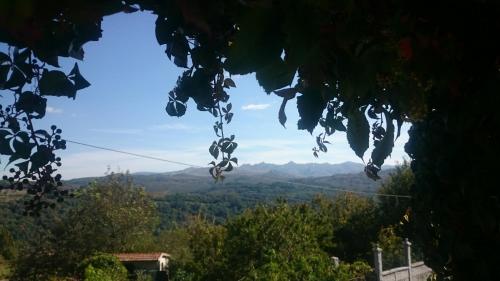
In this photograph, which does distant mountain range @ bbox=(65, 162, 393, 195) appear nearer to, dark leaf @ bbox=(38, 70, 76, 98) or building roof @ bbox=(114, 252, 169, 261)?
building roof @ bbox=(114, 252, 169, 261)

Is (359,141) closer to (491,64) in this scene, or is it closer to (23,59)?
(491,64)

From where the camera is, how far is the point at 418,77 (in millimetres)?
839

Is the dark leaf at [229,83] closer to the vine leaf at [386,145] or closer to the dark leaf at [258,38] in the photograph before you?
the vine leaf at [386,145]

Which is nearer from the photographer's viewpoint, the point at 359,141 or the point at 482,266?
the point at 359,141

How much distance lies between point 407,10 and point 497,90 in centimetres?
23

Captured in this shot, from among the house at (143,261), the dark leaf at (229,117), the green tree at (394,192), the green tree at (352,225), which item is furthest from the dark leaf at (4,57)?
the house at (143,261)

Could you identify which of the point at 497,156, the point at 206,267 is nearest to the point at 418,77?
the point at 497,156

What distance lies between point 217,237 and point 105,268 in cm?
522

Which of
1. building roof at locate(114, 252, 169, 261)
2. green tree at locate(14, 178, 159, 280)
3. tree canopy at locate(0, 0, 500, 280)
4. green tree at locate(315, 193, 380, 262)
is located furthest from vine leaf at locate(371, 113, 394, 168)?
building roof at locate(114, 252, 169, 261)

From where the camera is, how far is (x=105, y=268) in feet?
48.4

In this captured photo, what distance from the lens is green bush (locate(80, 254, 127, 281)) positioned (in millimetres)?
13109

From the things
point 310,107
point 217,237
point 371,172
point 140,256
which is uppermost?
point 310,107

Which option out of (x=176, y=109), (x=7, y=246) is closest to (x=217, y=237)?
(x=176, y=109)

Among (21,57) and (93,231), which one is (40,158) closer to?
(21,57)
